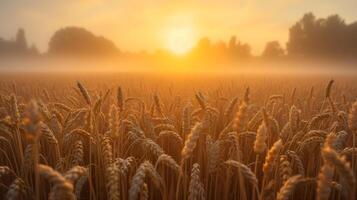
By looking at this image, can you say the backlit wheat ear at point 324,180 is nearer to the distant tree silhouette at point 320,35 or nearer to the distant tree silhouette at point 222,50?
the distant tree silhouette at point 320,35

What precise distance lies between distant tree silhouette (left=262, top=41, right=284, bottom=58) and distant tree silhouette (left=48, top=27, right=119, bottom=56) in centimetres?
3538

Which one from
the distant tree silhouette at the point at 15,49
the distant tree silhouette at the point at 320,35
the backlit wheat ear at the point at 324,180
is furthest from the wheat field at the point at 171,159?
the distant tree silhouette at the point at 15,49

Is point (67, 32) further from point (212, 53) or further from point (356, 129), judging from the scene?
point (356, 129)

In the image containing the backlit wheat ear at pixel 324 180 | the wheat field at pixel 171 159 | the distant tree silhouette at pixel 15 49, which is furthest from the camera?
the distant tree silhouette at pixel 15 49

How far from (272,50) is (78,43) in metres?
43.4

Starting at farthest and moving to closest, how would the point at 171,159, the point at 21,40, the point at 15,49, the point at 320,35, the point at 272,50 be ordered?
the point at 21,40
the point at 15,49
the point at 272,50
the point at 320,35
the point at 171,159

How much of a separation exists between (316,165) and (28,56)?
86876 mm

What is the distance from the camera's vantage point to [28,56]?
8062 centimetres

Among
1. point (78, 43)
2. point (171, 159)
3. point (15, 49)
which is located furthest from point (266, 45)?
point (171, 159)

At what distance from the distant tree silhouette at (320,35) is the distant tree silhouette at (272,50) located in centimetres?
1201

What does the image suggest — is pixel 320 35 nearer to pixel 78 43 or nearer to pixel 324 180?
pixel 78 43

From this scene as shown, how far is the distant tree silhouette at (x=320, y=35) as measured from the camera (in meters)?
59.9

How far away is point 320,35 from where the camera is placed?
5988 cm

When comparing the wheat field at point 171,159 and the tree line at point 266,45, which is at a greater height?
the tree line at point 266,45
